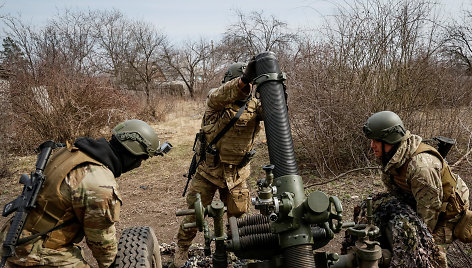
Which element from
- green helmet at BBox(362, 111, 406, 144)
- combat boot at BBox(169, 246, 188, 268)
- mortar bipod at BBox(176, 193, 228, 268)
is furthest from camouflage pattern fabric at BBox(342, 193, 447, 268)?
combat boot at BBox(169, 246, 188, 268)

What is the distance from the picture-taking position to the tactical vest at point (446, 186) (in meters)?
3.24

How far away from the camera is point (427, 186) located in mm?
3014

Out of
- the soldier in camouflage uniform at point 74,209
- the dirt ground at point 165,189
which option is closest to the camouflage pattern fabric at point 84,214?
the soldier in camouflage uniform at point 74,209

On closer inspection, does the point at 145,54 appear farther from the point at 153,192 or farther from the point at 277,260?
the point at 277,260

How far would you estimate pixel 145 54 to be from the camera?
28.4 meters

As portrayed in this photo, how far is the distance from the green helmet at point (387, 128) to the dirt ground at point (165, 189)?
6.48ft

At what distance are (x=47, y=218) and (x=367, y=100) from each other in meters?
6.31

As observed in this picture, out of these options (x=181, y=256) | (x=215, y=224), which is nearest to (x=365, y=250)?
(x=215, y=224)

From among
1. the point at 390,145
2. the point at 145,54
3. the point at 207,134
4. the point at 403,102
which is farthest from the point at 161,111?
the point at 390,145

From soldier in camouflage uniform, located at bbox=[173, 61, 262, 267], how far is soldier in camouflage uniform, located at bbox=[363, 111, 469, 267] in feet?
4.17

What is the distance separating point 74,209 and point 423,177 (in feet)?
9.01

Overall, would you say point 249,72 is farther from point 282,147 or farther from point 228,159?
point 228,159

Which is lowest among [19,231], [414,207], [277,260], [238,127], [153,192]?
[153,192]

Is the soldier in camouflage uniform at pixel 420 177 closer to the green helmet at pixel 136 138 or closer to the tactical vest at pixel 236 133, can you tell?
the tactical vest at pixel 236 133
